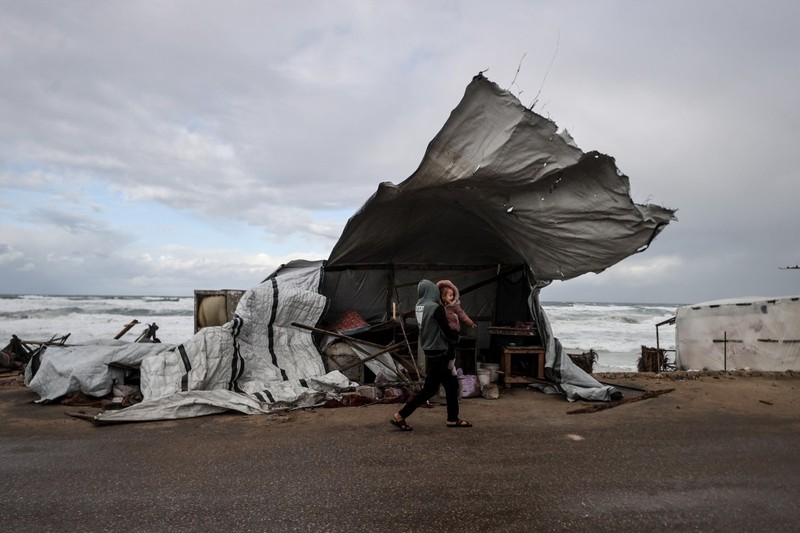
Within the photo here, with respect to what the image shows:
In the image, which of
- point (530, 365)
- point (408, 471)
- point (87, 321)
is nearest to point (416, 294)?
point (530, 365)

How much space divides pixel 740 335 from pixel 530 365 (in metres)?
8.93

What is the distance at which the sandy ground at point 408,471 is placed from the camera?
3082 millimetres

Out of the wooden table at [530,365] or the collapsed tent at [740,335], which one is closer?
the wooden table at [530,365]

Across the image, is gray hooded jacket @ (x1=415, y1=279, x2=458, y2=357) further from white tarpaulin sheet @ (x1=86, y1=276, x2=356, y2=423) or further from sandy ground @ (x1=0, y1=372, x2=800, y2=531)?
white tarpaulin sheet @ (x1=86, y1=276, x2=356, y2=423)

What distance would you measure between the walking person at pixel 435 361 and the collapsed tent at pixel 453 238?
1.77m

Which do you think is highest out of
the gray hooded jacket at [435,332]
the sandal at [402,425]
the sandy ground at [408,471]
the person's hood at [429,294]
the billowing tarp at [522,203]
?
the billowing tarp at [522,203]

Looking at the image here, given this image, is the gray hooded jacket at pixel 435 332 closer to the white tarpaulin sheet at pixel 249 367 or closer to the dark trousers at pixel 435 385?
the dark trousers at pixel 435 385

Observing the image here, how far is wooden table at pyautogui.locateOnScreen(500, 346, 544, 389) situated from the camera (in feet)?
26.0

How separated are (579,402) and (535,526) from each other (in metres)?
4.27

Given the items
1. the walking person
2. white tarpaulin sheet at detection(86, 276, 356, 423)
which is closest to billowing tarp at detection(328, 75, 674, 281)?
white tarpaulin sheet at detection(86, 276, 356, 423)

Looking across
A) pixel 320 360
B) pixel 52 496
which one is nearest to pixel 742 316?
pixel 320 360

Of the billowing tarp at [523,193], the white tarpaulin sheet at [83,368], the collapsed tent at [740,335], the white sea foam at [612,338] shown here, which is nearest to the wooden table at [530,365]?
the billowing tarp at [523,193]

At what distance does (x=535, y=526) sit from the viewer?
2.96 m

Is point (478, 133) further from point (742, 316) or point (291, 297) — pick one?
point (742, 316)
